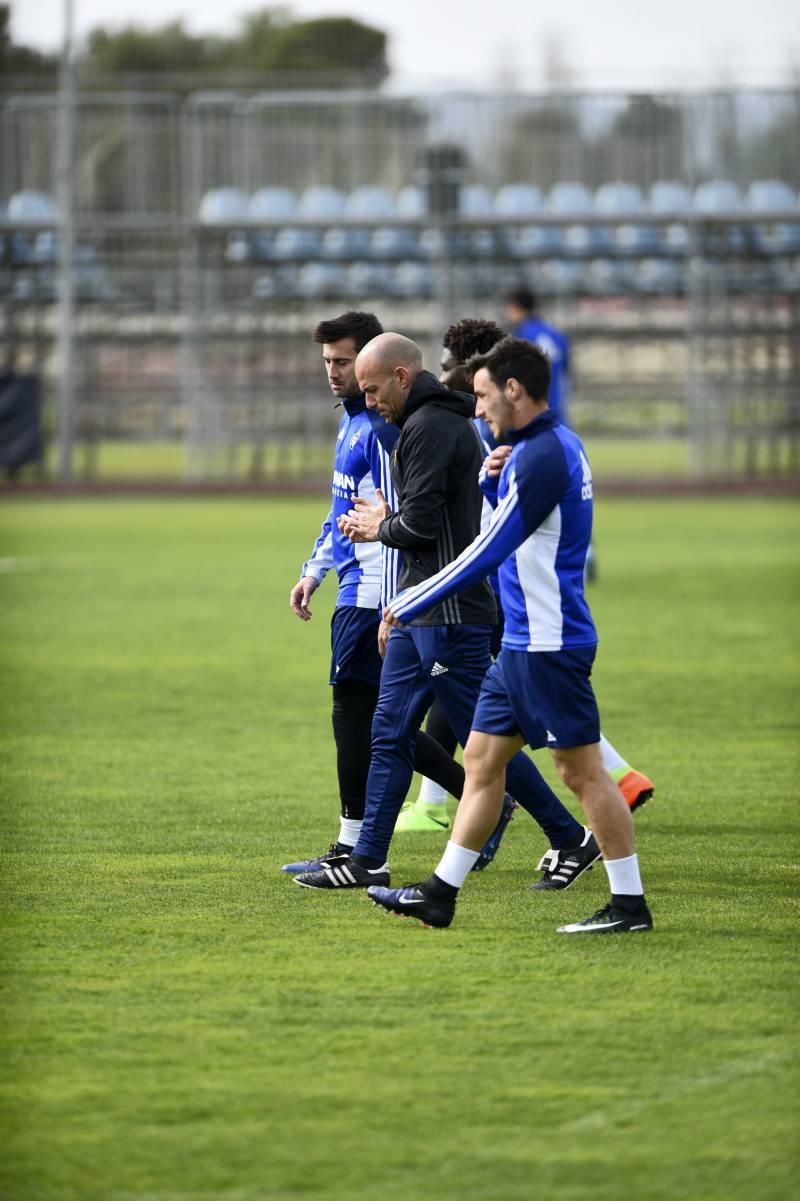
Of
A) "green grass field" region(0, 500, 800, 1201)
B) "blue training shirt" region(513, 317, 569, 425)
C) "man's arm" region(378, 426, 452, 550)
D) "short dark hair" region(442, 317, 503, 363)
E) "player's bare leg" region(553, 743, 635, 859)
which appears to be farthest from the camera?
"blue training shirt" region(513, 317, 569, 425)

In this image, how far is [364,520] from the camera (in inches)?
251

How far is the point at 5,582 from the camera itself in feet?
57.8

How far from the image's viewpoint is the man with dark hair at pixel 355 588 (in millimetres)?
6586

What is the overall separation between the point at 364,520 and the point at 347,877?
47.3 inches

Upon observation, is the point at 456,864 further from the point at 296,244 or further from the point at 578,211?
the point at 296,244

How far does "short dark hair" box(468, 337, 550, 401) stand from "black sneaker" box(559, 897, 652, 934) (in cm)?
156

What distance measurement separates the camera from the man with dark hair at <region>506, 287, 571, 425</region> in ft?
41.5

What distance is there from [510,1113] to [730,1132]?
0.48 metres

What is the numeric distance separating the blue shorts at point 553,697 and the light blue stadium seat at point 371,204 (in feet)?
89.6

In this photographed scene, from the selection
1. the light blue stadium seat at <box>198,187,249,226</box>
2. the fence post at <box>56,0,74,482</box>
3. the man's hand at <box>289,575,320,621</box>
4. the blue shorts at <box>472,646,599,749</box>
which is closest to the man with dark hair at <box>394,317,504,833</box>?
the man's hand at <box>289,575,320,621</box>

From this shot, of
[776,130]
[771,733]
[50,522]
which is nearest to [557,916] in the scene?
[771,733]

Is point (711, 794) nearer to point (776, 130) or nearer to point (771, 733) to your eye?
point (771, 733)

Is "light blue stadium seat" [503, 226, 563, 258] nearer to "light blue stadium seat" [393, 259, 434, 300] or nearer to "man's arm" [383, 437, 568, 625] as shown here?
"light blue stadium seat" [393, 259, 434, 300]

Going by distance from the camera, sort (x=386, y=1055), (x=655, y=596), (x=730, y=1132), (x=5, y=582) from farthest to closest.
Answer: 1. (x=5, y=582)
2. (x=655, y=596)
3. (x=386, y=1055)
4. (x=730, y=1132)
